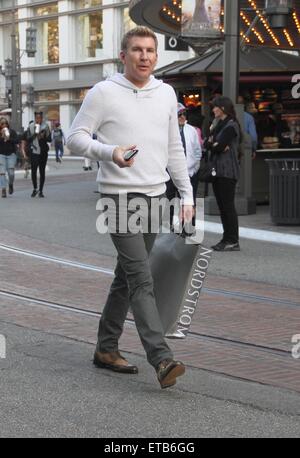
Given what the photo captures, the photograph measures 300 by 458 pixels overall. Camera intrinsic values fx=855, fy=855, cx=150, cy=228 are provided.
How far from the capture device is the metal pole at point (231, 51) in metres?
14.2

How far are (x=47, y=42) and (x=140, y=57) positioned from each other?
176 ft

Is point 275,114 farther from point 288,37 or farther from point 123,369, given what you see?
point 123,369

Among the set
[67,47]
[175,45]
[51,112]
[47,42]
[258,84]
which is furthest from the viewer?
[47,42]

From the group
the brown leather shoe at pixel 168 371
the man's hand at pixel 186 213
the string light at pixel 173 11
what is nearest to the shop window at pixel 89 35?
the string light at pixel 173 11

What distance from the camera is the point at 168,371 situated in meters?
4.91

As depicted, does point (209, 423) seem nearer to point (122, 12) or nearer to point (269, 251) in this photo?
point (269, 251)

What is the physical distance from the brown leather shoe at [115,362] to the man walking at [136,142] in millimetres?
545

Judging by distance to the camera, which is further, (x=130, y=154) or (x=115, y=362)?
(x=115, y=362)

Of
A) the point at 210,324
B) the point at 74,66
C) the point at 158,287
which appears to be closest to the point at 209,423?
the point at 158,287

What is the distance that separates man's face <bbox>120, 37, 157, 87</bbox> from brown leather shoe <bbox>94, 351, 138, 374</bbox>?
1.79 m

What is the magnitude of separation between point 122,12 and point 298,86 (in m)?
35.0

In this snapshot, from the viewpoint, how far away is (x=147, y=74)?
514 centimetres

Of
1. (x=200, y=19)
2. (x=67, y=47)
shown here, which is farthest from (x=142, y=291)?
(x=67, y=47)

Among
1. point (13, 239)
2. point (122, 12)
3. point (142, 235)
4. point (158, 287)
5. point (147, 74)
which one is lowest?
point (13, 239)
